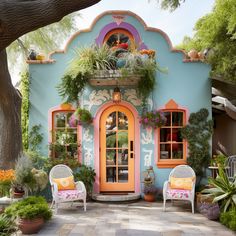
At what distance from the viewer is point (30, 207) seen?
5621 millimetres

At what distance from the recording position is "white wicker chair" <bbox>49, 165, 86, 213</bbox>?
6996 millimetres

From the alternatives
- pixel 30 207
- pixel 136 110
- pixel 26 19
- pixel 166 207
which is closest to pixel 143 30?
pixel 136 110

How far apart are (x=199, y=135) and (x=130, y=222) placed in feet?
10.9

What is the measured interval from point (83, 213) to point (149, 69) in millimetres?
3715

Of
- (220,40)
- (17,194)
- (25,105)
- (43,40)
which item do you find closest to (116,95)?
(25,105)

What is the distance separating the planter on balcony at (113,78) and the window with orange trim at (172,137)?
4.38 ft

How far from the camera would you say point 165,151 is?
28.6 ft

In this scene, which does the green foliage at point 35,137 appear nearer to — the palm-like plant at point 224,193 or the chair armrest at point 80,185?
the chair armrest at point 80,185

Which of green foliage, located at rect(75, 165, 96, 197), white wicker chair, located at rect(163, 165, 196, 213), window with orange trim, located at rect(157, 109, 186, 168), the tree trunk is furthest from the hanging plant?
white wicker chair, located at rect(163, 165, 196, 213)

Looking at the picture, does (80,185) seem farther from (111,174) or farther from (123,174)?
Answer: (123,174)

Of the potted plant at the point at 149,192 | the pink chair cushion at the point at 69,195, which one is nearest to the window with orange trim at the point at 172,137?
the potted plant at the point at 149,192

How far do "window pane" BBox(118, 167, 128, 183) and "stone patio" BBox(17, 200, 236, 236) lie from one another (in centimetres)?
93

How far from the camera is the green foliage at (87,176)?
8086mm

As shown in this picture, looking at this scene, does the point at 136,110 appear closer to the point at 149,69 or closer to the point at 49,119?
the point at 149,69
